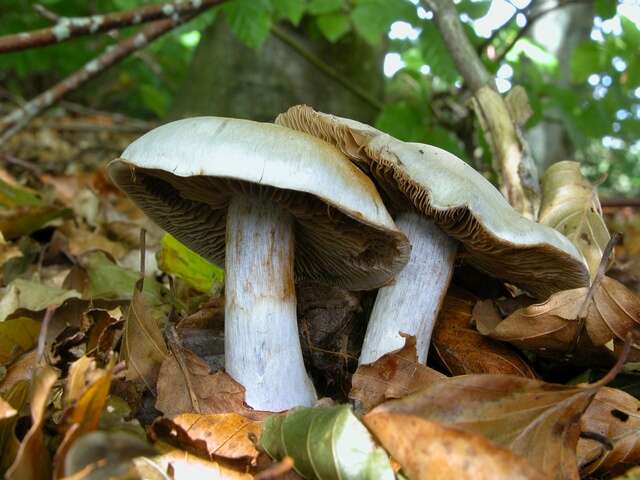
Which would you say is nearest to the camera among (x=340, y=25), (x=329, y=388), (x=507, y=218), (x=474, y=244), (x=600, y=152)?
(x=507, y=218)

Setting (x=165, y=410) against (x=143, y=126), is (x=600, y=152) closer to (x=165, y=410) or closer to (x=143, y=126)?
(x=143, y=126)

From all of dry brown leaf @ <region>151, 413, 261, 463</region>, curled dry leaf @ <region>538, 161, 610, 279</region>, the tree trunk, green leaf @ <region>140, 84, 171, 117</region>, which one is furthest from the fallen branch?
the tree trunk

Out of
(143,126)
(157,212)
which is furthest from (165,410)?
(143,126)

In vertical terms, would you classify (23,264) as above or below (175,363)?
below

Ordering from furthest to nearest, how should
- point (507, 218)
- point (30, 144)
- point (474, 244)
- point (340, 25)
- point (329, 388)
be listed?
point (30, 144)
point (340, 25)
point (329, 388)
point (474, 244)
point (507, 218)

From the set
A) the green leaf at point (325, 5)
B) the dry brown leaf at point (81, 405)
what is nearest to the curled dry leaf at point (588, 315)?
the dry brown leaf at point (81, 405)

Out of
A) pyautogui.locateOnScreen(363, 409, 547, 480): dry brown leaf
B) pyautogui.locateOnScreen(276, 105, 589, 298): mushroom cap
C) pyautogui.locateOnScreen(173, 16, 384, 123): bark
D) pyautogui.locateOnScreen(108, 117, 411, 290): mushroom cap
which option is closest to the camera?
pyautogui.locateOnScreen(363, 409, 547, 480): dry brown leaf

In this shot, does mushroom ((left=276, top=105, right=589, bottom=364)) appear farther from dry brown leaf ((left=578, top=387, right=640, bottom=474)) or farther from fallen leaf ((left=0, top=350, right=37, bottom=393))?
fallen leaf ((left=0, top=350, right=37, bottom=393))

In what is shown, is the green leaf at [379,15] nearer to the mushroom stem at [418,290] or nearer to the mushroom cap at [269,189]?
the mushroom cap at [269,189]
